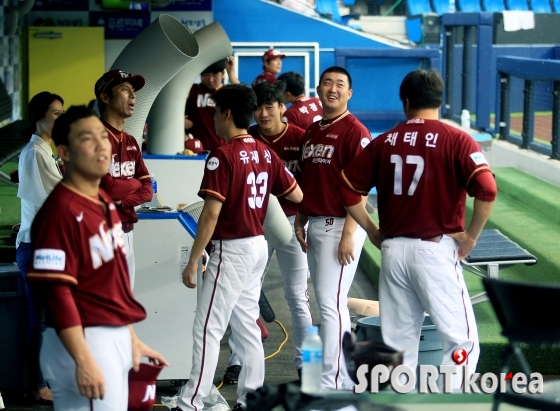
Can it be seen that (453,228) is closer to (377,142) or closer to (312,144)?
(377,142)

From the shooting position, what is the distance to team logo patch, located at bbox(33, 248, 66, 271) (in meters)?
2.78

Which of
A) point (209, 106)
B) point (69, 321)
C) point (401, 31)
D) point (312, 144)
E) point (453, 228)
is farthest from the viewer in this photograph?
point (401, 31)

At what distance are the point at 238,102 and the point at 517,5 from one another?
59.2 feet

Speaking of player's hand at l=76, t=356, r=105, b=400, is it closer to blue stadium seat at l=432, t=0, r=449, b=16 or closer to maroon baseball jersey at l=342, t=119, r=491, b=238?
maroon baseball jersey at l=342, t=119, r=491, b=238

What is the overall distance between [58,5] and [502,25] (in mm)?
6562

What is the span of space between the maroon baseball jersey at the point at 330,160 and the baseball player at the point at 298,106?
6.11ft

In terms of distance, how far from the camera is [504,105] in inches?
421

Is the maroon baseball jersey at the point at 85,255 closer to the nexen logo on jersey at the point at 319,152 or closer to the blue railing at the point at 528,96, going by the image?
the nexen logo on jersey at the point at 319,152

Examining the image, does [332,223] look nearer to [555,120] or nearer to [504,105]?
[555,120]

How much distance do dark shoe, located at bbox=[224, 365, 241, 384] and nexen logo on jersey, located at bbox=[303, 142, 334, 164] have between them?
137 centimetres

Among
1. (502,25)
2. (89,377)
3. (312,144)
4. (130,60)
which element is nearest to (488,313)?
(312,144)

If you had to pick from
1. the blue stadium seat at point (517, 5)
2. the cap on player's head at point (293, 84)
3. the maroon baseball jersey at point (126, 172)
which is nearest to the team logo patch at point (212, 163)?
the maroon baseball jersey at point (126, 172)

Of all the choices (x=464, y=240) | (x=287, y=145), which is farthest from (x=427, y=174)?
(x=287, y=145)

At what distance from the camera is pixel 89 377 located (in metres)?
2.77
